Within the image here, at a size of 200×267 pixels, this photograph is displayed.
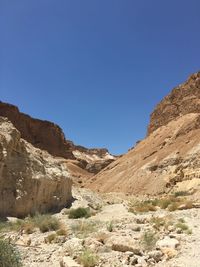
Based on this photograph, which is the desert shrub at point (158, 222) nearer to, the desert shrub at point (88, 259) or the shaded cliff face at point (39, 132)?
the desert shrub at point (88, 259)

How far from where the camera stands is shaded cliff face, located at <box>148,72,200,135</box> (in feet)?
202

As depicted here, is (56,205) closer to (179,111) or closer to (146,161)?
(146,161)

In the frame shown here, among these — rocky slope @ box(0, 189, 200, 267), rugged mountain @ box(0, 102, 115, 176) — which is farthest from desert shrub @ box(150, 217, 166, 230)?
rugged mountain @ box(0, 102, 115, 176)

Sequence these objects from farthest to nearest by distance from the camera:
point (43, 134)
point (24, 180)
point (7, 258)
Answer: point (43, 134) < point (24, 180) < point (7, 258)

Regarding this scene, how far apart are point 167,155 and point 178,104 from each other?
63.3 ft

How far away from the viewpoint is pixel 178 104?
6450 cm

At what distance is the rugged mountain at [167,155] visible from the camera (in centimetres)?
4009

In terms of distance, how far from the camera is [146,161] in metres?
51.2

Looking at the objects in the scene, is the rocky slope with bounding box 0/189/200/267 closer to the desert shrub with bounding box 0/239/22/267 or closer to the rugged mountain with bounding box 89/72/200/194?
the desert shrub with bounding box 0/239/22/267

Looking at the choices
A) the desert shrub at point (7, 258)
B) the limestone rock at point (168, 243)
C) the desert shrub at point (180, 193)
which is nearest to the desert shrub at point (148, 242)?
the limestone rock at point (168, 243)

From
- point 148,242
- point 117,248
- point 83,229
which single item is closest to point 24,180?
point 83,229

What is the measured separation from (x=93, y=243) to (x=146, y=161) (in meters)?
40.6

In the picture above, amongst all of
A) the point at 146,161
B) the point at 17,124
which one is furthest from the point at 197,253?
the point at 17,124

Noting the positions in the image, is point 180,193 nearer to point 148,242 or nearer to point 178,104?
point 148,242
